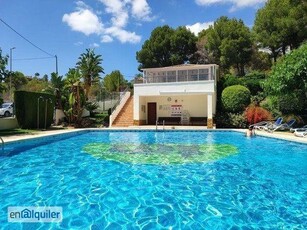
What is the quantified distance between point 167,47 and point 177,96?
22.9 metres

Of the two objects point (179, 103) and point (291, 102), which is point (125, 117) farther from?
point (291, 102)

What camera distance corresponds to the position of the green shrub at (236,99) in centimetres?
2606

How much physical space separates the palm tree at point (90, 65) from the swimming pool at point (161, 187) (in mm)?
23018

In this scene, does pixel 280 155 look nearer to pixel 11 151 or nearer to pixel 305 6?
pixel 11 151

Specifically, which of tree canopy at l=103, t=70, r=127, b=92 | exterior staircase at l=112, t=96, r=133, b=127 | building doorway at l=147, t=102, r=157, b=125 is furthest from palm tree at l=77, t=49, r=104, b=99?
tree canopy at l=103, t=70, r=127, b=92

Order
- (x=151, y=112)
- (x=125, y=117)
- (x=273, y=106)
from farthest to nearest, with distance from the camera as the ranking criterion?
(x=151, y=112), (x=125, y=117), (x=273, y=106)

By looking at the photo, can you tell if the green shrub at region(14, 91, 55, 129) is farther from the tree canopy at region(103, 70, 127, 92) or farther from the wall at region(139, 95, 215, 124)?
the tree canopy at region(103, 70, 127, 92)

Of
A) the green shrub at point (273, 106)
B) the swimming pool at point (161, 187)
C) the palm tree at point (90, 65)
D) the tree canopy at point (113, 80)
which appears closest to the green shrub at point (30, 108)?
the swimming pool at point (161, 187)

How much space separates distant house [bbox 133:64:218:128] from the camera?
1051 inches

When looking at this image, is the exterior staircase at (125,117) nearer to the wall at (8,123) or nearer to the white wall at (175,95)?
the white wall at (175,95)

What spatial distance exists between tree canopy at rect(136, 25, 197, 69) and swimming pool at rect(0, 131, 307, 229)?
37.4m

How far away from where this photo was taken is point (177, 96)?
30.0 metres

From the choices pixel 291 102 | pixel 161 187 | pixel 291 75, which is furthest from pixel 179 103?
pixel 161 187

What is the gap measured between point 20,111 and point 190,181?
60.7 feet
